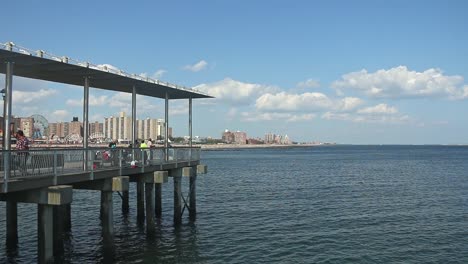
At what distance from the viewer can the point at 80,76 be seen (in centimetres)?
2111

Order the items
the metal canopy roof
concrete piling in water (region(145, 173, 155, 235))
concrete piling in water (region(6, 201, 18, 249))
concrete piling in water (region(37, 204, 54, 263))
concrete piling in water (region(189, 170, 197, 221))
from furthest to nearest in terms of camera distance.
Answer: concrete piling in water (region(189, 170, 197, 221)), concrete piling in water (region(145, 173, 155, 235)), concrete piling in water (region(6, 201, 18, 249)), the metal canopy roof, concrete piling in water (region(37, 204, 54, 263))

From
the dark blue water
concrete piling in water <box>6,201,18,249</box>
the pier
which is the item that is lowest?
the dark blue water

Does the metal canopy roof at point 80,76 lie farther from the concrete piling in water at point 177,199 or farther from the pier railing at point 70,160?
the concrete piling in water at point 177,199

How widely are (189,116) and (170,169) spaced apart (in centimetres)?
484

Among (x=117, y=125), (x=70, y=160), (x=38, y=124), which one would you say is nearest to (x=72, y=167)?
(x=70, y=160)

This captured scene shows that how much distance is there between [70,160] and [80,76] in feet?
16.2

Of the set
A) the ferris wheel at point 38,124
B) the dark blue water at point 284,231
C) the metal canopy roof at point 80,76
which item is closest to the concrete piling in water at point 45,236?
the dark blue water at point 284,231

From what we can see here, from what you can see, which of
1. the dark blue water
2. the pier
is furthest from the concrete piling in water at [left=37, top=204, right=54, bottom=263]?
the dark blue water

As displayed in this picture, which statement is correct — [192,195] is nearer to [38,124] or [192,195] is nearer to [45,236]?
Result: [38,124]

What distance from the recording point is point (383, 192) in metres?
42.9

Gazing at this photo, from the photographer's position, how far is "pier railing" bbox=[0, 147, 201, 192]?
14719 millimetres

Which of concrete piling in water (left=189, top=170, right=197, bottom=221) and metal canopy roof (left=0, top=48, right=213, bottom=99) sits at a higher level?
metal canopy roof (left=0, top=48, right=213, bottom=99)

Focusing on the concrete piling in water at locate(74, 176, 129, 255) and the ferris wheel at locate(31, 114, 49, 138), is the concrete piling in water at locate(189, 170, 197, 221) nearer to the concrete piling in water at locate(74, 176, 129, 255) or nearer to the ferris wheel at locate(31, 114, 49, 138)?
the concrete piling in water at locate(74, 176, 129, 255)

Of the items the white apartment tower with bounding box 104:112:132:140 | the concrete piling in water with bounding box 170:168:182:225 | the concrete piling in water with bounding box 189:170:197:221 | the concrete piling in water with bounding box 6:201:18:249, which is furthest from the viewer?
the white apartment tower with bounding box 104:112:132:140
